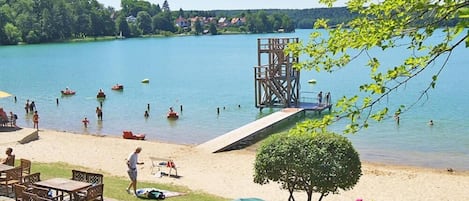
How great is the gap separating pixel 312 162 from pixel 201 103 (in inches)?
1329

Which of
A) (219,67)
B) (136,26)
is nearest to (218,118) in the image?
(219,67)

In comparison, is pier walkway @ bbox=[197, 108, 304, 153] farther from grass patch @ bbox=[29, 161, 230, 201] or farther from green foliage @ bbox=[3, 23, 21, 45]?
green foliage @ bbox=[3, 23, 21, 45]

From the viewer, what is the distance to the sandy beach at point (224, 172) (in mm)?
15938

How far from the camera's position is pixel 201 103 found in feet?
147

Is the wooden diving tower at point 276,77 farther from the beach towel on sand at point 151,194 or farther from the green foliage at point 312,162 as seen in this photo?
the green foliage at point 312,162

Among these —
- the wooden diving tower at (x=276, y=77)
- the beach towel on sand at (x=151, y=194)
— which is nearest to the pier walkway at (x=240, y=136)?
the wooden diving tower at (x=276, y=77)

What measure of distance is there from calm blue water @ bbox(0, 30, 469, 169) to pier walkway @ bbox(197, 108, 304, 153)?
272cm

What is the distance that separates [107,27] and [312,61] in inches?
6916

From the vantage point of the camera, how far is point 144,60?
3999 inches

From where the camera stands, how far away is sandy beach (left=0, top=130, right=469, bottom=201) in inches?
627

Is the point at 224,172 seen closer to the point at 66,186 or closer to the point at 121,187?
the point at 121,187

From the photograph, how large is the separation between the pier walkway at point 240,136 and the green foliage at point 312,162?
11571mm

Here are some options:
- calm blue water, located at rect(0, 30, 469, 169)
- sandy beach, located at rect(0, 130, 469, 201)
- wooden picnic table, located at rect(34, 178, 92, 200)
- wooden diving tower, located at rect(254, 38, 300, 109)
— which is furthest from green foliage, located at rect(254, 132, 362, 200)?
wooden diving tower, located at rect(254, 38, 300, 109)

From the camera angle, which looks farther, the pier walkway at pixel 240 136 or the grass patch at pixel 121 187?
the pier walkway at pixel 240 136
